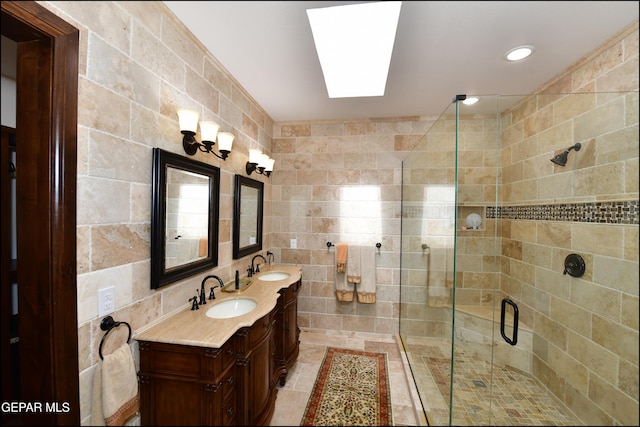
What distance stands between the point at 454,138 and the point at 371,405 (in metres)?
1.66

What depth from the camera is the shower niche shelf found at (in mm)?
1239

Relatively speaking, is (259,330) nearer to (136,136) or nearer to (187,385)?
(187,385)

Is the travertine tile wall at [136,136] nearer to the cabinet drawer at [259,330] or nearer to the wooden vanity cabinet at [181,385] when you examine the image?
the wooden vanity cabinet at [181,385]

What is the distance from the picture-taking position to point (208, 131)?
50.9 inches

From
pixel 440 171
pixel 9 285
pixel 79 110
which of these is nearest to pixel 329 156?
pixel 440 171

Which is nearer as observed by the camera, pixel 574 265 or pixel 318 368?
pixel 574 265

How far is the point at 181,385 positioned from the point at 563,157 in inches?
89.1

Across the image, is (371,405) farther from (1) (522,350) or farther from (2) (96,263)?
(2) (96,263)

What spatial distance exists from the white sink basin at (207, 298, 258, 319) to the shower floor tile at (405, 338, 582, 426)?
121 cm

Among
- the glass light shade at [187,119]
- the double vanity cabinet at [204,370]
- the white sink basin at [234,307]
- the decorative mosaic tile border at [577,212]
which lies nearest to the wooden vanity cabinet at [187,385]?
the double vanity cabinet at [204,370]

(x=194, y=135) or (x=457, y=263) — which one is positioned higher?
(x=194, y=135)

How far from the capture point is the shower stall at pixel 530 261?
0.99m

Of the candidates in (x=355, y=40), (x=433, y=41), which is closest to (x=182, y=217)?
(x=355, y=40)

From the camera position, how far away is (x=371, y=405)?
141 centimetres
